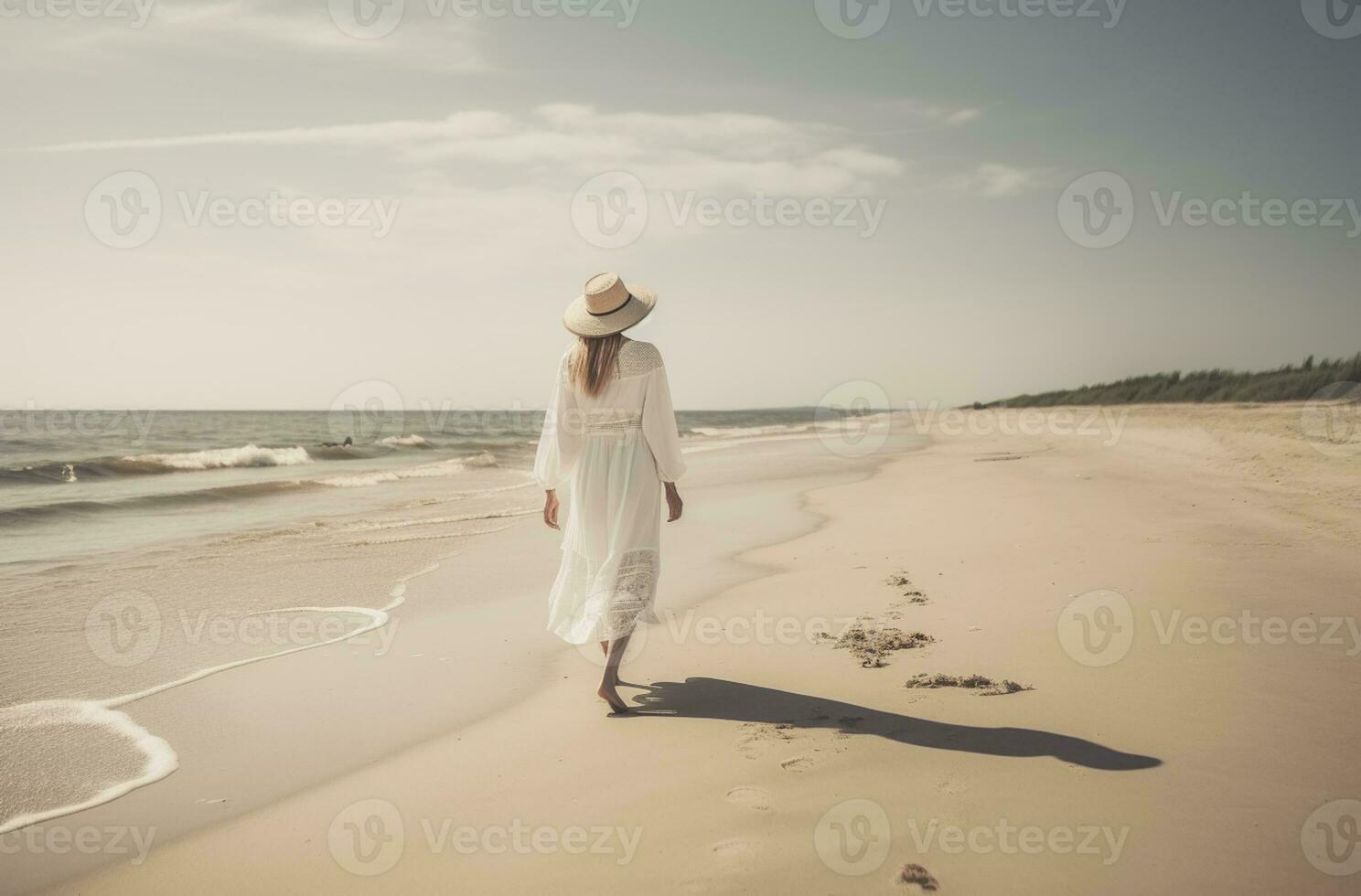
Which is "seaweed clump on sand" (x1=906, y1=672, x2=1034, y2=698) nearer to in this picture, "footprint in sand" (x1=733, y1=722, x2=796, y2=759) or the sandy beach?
the sandy beach

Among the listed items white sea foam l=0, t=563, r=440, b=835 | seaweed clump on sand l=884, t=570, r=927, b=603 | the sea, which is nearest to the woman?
white sea foam l=0, t=563, r=440, b=835

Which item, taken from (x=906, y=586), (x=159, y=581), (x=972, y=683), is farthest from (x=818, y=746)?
(x=159, y=581)

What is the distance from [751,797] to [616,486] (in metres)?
1.84

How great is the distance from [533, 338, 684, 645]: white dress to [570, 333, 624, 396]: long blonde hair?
0.14 feet

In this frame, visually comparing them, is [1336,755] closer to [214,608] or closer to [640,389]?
[640,389]

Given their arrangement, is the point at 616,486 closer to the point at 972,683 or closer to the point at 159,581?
the point at 972,683

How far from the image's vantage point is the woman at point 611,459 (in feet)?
13.5

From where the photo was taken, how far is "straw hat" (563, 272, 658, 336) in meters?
4.11

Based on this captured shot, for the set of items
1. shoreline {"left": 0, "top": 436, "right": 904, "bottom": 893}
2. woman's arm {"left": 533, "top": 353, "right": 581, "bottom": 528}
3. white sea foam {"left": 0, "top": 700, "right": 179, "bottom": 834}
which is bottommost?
white sea foam {"left": 0, "top": 700, "right": 179, "bottom": 834}

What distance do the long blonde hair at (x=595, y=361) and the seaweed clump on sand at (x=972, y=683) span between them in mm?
2309

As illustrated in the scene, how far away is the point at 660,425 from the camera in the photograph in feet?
13.7

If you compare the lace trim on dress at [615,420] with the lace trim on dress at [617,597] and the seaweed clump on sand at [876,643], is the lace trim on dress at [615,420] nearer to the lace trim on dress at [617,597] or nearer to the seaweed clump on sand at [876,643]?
the lace trim on dress at [617,597]

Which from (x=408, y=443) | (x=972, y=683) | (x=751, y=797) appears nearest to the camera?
(x=751, y=797)

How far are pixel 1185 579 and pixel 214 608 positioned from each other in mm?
7346
